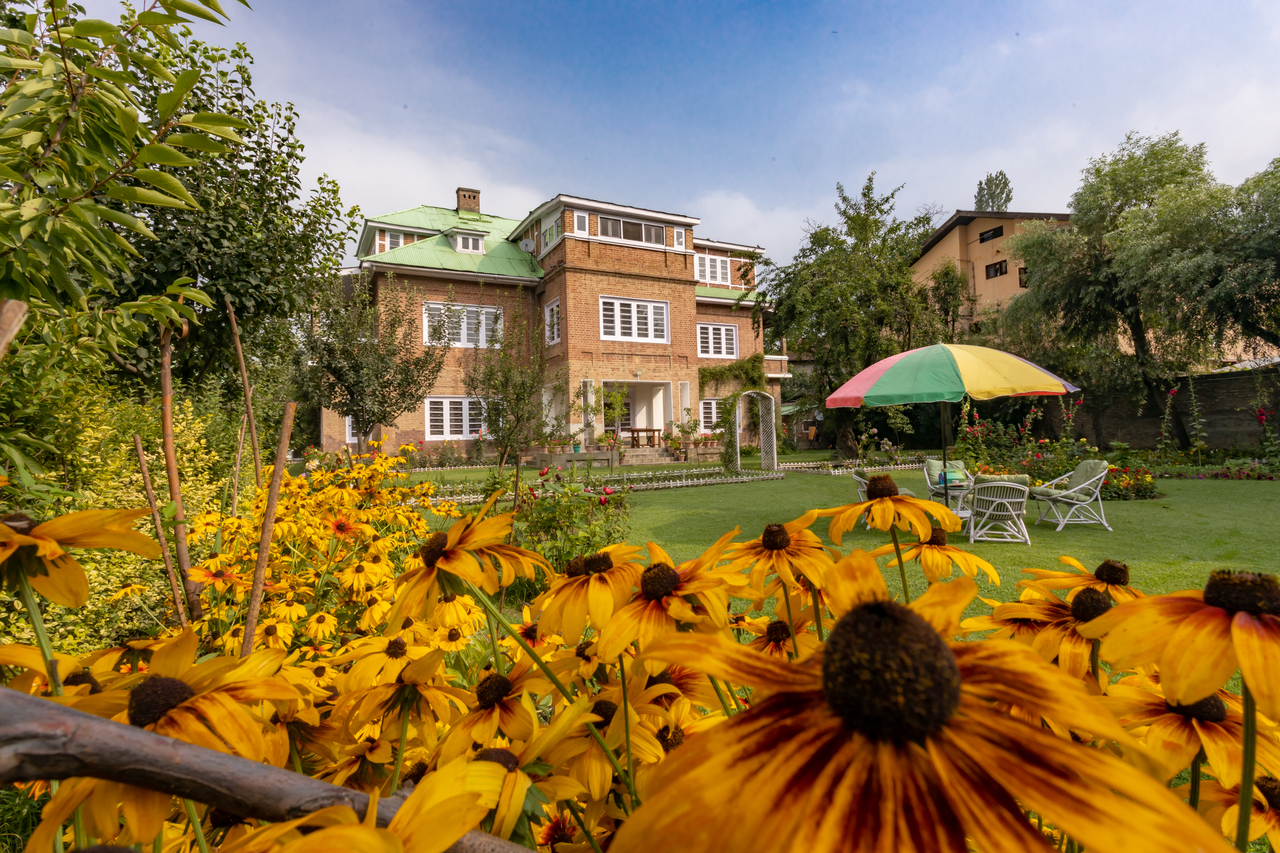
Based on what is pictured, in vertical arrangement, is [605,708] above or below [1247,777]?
below

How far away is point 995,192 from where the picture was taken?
44.1 meters

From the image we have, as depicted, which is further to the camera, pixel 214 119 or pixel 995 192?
pixel 995 192

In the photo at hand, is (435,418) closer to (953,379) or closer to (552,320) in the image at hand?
(552,320)

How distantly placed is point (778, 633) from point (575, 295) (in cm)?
2167

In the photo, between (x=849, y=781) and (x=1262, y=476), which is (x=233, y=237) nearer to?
(x=849, y=781)

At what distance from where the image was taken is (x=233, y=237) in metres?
5.88

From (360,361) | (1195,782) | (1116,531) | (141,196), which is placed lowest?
A: (1116,531)

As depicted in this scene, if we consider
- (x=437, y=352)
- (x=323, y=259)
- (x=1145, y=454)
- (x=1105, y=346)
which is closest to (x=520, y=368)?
(x=437, y=352)

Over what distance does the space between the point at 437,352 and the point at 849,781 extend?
51.2ft

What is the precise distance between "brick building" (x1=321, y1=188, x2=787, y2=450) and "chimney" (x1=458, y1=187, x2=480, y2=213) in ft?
6.28

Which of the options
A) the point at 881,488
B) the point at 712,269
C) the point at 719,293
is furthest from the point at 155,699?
the point at 712,269

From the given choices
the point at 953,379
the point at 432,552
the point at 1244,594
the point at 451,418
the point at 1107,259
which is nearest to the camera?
the point at 1244,594

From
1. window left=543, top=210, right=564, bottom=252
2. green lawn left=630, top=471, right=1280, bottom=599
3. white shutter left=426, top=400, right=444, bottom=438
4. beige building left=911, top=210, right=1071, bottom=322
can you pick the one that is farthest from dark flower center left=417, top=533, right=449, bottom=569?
beige building left=911, top=210, right=1071, bottom=322

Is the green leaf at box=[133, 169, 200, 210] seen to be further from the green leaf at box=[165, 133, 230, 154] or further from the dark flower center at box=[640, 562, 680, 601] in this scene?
the dark flower center at box=[640, 562, 680, 601]
